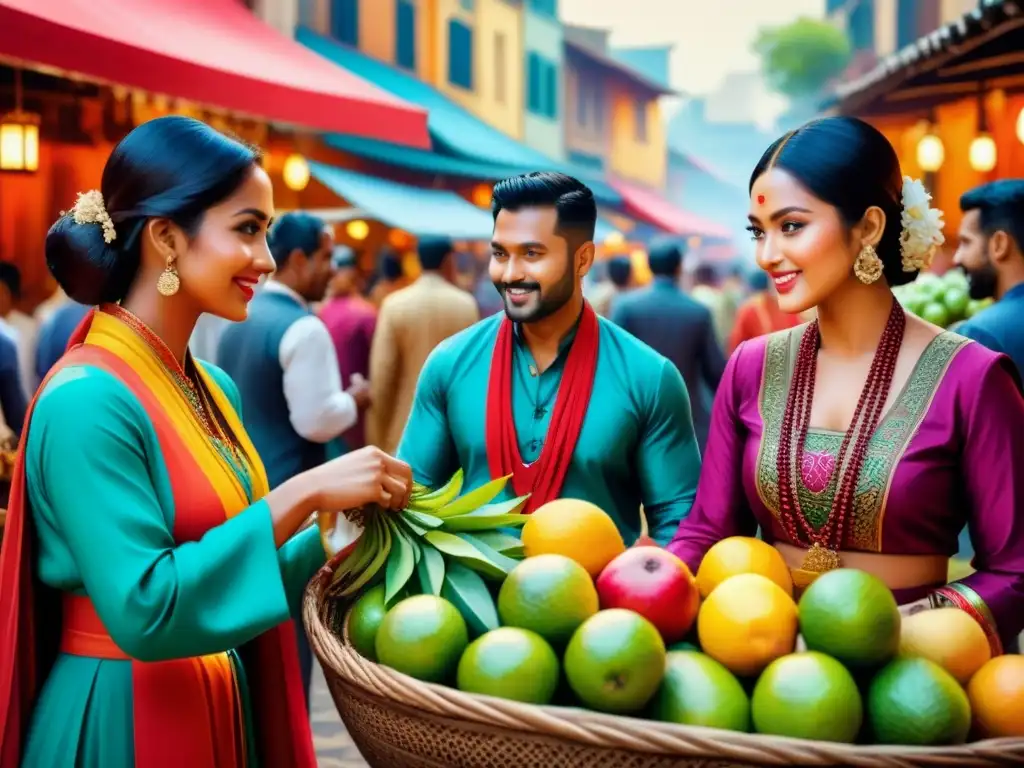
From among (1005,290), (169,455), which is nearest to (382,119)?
(1005,290)

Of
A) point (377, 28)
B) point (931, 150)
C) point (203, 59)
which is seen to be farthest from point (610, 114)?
point (203, 59)

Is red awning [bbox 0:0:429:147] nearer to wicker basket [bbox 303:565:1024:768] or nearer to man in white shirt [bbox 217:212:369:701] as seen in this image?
man in white shirt [bbox 217:212:369:701]

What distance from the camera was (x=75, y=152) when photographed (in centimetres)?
925

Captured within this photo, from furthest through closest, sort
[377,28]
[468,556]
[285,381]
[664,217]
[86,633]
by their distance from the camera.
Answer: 1. [664,217]
2. [377,28]
3. [285,381]
4. [86,633]
5. [468,556]

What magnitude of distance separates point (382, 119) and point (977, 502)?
748 centimetres

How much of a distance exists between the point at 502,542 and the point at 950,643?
2.61 feet

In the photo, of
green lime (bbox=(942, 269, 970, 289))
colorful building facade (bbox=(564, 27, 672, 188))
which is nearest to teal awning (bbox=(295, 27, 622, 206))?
green lime (bbox=(942, 269, 970, 289))

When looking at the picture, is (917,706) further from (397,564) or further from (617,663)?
(397,564)

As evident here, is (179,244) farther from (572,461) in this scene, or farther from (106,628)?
(572,461)

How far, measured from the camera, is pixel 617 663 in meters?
1.86

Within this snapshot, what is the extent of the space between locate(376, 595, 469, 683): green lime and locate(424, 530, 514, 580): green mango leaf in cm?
17

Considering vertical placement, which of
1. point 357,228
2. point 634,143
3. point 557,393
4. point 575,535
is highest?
point 634,143

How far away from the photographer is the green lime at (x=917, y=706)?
1819 millimetres

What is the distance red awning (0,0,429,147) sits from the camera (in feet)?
20.9
